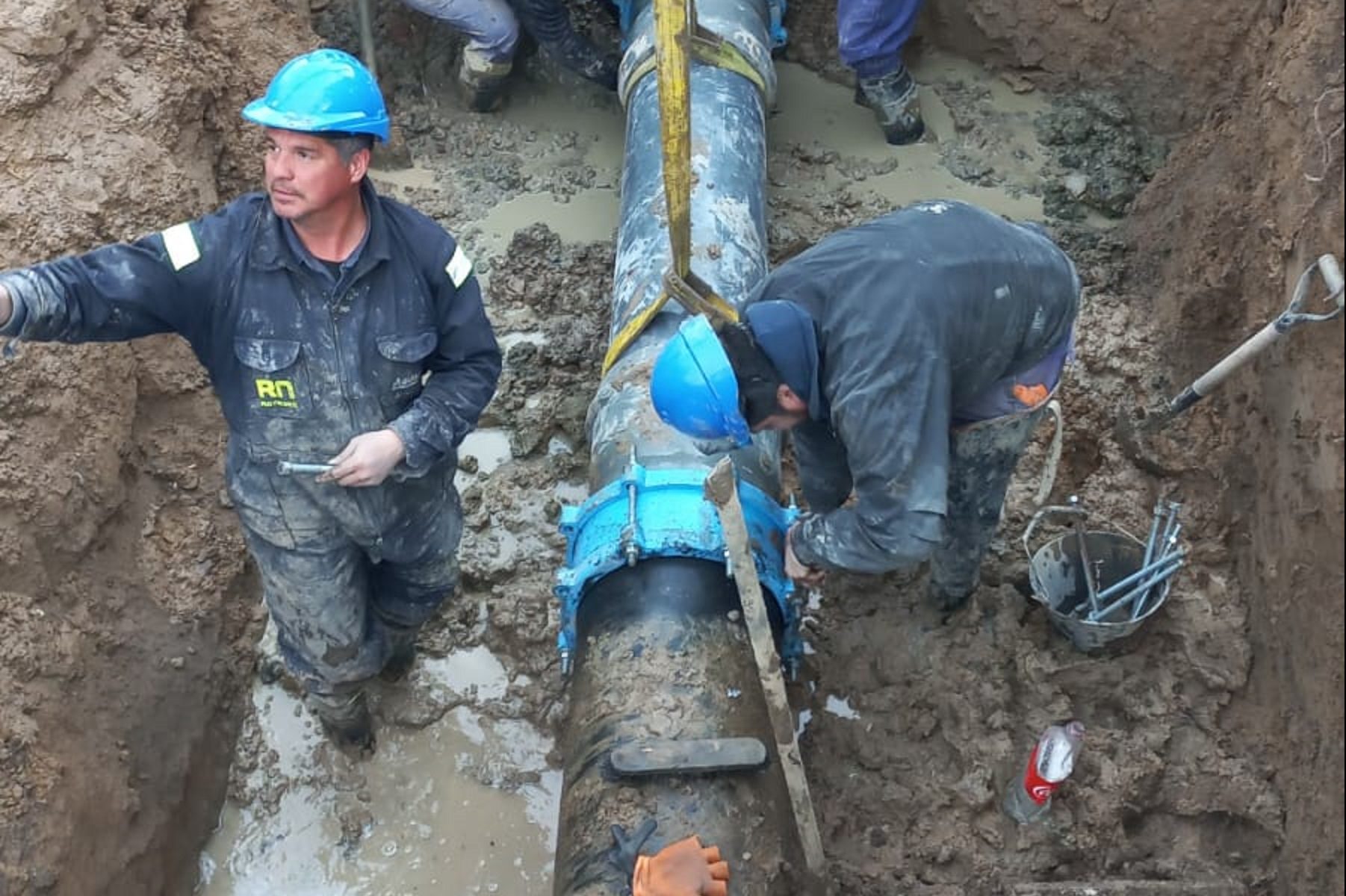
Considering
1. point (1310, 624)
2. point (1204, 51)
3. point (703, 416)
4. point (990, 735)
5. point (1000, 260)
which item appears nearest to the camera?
point (703, 416)

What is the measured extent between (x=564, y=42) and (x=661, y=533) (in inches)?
131

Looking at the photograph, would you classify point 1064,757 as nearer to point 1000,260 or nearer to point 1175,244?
point 1000,260

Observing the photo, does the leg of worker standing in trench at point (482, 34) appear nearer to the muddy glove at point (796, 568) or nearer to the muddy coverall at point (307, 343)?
the muddy coverall at point (307, 343)

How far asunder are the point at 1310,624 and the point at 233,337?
2841 mm

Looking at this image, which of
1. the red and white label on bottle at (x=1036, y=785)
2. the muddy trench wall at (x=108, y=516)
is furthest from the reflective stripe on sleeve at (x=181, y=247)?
the red and white label on bottle at (x=1036, y=785)

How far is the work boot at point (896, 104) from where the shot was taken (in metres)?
5.15

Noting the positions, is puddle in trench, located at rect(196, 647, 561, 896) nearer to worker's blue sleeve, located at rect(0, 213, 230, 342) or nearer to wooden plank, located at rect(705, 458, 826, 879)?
wooden plank, located at rect(705, 458, 826, 879)

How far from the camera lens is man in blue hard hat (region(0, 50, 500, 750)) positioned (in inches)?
97.9

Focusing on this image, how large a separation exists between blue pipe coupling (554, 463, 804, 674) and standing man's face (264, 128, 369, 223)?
112 cm

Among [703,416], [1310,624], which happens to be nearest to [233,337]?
[703,416]

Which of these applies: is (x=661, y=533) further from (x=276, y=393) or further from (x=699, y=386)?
(x=276, y=393)

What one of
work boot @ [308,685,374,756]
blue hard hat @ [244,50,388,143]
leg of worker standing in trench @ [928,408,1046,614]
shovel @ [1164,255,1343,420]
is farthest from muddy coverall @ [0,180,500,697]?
shovel @ [1164,255,1343,420]

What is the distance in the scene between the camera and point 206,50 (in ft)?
14.6

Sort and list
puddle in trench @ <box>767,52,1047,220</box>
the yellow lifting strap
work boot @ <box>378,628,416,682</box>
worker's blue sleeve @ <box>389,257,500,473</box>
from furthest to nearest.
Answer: puddle in trench @ <box>767,52,1047,220</box>, work boot @ <box>378,628,416,682</box>, the yellow lifting strap, worker's blue sleeve @ <box>389,257,500,473</box>
